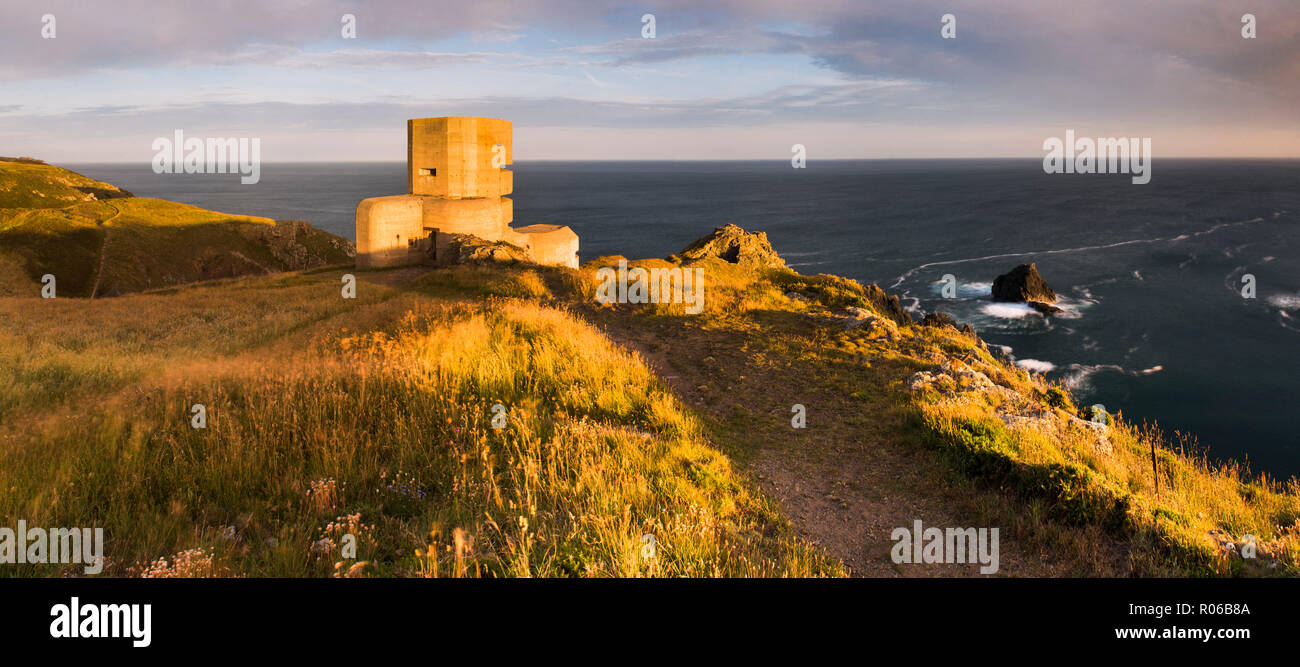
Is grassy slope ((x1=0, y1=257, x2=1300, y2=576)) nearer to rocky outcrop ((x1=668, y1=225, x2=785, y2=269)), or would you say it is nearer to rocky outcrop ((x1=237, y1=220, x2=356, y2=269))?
rocky outcrop ((x1=668, y1=225, x2=785, y2=269))

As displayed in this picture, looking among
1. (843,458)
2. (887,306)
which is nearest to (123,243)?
(887,306)

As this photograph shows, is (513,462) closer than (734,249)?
Yes

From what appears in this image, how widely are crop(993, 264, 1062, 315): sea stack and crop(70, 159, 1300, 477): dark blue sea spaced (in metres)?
1.33

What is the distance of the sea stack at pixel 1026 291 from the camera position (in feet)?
154

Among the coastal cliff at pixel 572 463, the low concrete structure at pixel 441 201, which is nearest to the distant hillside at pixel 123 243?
the low concrete structure at pixel 441 201

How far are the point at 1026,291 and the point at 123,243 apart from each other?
271 ft

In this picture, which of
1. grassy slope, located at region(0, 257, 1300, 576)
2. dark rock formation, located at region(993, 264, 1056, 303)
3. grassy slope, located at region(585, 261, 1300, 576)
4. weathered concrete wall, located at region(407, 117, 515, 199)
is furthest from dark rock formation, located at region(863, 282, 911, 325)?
dark rock formation, located at region(993, 264, 1056, 303)

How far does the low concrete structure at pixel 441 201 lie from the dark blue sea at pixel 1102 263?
101 ft

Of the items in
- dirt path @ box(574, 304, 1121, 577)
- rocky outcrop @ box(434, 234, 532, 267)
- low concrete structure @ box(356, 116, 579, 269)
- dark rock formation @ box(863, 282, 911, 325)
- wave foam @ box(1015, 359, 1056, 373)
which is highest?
low concrete structure @ box(356, 116, 579, 269)

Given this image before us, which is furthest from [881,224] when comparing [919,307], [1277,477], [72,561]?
[72,561]

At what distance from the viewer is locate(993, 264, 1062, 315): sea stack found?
154 ft

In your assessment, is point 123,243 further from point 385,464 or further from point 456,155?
point 385,464

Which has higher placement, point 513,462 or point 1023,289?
point 1023,289

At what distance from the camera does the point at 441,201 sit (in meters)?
32.0
